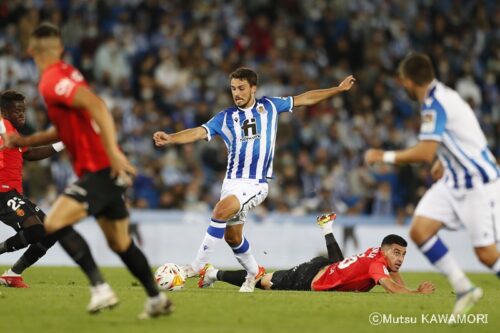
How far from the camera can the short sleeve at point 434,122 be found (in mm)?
9047

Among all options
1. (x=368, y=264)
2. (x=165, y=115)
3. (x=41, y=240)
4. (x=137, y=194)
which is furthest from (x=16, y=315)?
(x=165, y=115)

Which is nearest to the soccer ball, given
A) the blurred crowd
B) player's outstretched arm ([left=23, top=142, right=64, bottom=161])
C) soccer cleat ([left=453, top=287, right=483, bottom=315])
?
player's outstretched arm ([left=23, top=142, right=64, bottom=161])

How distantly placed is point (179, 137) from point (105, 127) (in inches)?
150

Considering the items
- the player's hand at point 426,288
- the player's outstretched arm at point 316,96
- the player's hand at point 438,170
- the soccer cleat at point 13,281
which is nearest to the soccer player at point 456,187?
the player's hand at point 438,170

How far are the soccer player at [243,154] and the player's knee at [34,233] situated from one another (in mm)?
1838

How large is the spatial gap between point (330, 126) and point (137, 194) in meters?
5.41

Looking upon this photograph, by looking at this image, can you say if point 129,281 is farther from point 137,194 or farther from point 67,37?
point 67,37

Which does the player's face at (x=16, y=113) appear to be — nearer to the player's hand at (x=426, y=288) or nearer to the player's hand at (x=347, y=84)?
the player's hand at (x=347, y=84)

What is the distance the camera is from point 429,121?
30.0 ft

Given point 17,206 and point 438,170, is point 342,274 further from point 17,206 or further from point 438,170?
point 17,206

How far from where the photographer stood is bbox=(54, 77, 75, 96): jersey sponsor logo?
29.1 ft

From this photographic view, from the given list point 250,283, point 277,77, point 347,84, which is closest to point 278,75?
point 277,77

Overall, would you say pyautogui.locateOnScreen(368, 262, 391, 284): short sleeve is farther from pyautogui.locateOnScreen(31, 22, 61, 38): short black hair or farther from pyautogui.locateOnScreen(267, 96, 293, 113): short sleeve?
pyautogui.locateOnScreen(31, 22, 61, 38): short black hair

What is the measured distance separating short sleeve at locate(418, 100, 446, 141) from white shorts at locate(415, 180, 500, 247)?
60 cm
